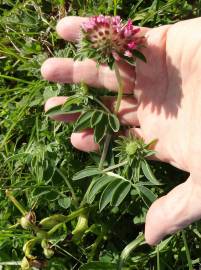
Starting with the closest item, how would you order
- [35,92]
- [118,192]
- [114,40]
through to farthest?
[114,40]
[118,192]
[35,92]

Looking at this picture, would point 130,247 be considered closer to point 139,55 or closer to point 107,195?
point 107,195

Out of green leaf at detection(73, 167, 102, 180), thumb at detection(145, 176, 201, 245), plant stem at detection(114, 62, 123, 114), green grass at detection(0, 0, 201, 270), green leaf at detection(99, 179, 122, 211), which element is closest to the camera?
thumb at detection(145, 176, 201, 245)

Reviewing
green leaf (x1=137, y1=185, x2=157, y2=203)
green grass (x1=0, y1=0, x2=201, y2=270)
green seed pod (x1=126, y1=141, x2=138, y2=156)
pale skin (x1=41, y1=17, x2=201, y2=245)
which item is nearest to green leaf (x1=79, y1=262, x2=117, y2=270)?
green grass (x1=0, y1=0, x2=201, y2=270)

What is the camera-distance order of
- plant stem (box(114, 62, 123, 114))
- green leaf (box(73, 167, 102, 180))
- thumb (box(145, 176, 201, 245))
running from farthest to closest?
green leaf (box(73, 167, 102, 180)) → plant stem (box(114, 62, 123, 114)) → thumb (box(145, 176, 201, 245))

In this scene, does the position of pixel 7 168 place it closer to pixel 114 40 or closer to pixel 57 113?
pixel 57 113

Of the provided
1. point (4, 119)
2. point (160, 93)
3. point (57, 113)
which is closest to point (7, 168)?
point (4, 119)

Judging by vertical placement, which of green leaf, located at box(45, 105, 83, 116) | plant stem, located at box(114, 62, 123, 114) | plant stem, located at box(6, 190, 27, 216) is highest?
plant stem, located at box(114, 62, 123, 114)

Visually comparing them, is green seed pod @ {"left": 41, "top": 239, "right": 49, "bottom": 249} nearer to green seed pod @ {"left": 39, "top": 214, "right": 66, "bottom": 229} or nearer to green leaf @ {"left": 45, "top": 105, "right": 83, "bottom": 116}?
green seed pod @ {"left": 39, "top": 214, "right": 66, "bottom": 229}
